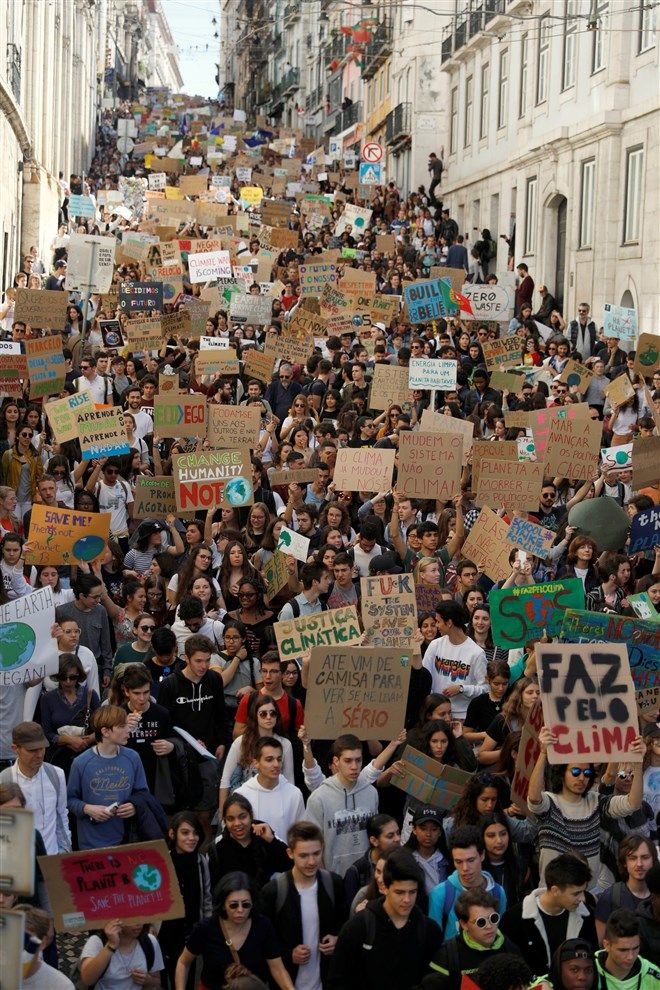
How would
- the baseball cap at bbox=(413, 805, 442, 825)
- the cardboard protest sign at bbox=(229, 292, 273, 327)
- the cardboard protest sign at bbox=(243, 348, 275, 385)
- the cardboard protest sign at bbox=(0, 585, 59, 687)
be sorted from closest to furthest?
the baseball cap at bbox=(413, 805, 442, 825) → the cardboard protest sign at bbox=(0, 585, 59, 687) → the cardboard protest sign at bbox=(243, 348, 275, 385) → the cardboard protest sign at bbox=(229, 292, 273, 327)

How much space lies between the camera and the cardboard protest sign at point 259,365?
16.2m

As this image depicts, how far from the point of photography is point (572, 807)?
21.6ft

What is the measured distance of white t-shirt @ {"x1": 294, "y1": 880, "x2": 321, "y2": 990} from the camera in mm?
5922

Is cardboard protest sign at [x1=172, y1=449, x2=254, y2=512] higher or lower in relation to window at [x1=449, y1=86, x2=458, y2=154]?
lower

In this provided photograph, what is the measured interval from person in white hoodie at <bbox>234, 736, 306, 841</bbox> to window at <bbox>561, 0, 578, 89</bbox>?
79.5 ft

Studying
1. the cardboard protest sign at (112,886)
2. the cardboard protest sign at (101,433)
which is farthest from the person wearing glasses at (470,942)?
the cardboard protest sign at (101,433)

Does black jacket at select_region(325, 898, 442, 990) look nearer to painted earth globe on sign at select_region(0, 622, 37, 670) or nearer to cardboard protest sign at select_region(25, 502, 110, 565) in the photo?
painted earth globe on sign at select_region(0, 622, 37, 670)

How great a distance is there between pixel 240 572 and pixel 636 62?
1844 cm

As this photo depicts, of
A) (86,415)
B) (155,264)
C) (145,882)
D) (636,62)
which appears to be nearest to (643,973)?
(145,882)

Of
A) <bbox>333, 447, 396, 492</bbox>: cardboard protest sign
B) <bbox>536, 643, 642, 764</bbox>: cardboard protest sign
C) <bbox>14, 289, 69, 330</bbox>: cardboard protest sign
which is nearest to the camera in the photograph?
<bbox>536, 643, 642, 764</bbox>: cardboard protest sign

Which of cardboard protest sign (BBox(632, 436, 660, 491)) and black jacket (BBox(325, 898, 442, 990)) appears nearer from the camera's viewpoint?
black jacket (BBox(325, 898, 442, 990))

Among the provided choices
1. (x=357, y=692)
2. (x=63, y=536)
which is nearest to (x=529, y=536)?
(x=63, y=536)

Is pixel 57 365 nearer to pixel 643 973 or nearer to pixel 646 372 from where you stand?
pixel 646 372

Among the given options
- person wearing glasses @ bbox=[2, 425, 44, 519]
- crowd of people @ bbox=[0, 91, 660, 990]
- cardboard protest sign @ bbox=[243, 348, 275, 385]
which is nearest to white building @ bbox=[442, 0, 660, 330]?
cardboard protest sign @ bbox=[243, 348, 275, 385]
